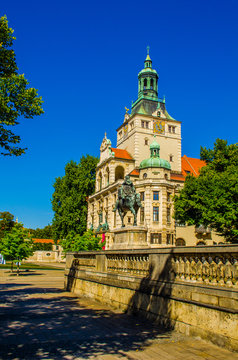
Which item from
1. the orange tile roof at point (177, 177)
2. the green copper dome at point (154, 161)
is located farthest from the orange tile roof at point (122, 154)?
the orange tile roof at point (177, 177)

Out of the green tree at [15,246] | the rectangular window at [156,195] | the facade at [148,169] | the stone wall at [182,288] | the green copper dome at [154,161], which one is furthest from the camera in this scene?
the green copper dome at [154,161]

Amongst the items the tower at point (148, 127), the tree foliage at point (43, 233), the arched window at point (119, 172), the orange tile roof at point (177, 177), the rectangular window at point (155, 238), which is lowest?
the rectangular window at point (155, 238)

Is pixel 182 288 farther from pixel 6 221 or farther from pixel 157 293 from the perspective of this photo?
pixel 6 221

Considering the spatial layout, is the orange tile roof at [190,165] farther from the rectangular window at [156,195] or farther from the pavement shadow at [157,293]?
the pavement shadow at [157,293]

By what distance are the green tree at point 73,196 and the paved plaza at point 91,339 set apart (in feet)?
145

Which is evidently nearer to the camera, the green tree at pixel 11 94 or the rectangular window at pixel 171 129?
the green tree at pixel 11 94

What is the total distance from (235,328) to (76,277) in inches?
430

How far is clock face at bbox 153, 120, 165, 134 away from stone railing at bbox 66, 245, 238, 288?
148 ft

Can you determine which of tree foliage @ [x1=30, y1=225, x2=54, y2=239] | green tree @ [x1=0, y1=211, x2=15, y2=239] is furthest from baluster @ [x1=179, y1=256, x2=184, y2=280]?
tree foliage @ [x1=30, y1=225, x2=54, y2=239]

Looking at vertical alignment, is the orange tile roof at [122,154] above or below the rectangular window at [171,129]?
below

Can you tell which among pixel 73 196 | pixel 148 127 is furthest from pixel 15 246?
pixel 148 127

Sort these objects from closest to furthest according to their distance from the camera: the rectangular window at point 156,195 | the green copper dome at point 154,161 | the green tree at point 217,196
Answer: the green tree at point 217,196, the rectangular window at point 156,195, the green copper dome at point 154,161

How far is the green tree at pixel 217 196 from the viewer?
93.4ft

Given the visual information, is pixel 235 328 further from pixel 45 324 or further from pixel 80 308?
pixel 80 308
